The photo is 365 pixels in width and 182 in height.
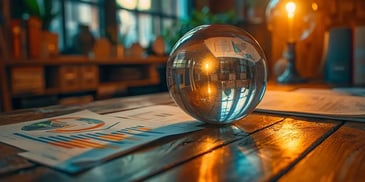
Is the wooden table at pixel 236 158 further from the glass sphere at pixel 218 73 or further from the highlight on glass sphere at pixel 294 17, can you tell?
the highlight on glass sphere at pixel 294 17

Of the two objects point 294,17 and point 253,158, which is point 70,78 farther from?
point 253,158

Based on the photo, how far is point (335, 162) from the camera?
0.37 m

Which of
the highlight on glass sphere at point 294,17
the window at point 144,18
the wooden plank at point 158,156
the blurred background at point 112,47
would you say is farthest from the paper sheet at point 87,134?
the window at point 144,18

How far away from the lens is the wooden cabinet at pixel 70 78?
1970 millimetres

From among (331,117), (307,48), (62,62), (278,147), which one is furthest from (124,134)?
(62,62)

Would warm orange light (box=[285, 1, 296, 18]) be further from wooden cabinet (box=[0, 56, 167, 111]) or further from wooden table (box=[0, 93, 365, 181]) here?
wooden cabinet (box=[0, 56, 167, 111])

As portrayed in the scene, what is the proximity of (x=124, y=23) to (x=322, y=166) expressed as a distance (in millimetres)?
2905

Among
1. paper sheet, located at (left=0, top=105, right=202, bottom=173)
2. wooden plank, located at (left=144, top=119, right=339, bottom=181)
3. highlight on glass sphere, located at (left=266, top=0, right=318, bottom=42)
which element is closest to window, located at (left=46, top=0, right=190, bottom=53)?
highlight on glass sphere, located at (left=266, top=0, right=318, bottom=42)

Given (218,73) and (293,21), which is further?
(293,21)

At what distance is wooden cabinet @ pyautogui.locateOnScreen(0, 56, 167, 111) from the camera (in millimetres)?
1970

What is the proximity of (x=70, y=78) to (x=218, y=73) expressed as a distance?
190cm

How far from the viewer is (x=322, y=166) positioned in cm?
35

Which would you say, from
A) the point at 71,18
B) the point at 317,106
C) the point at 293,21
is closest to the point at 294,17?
the point at 293,21

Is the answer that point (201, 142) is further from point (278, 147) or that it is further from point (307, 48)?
point (307, 48)
